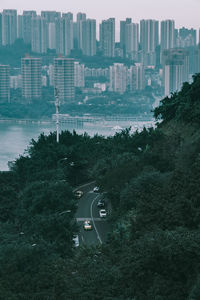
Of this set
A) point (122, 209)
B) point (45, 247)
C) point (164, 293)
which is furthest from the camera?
point (122, 209)

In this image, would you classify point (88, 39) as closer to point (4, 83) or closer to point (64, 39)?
point (64, 39)

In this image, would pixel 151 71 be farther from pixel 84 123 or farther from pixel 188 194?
pixel 188 194

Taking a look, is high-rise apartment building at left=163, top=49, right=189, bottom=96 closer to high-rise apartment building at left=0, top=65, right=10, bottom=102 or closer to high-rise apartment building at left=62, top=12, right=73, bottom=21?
high-rise apartment building at left=0, top=65, right=10, bottom=102

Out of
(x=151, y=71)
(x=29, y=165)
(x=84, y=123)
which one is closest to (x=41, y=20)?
(x=151, y=71)

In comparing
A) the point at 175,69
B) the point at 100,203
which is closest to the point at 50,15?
Answer: the point at 175,69

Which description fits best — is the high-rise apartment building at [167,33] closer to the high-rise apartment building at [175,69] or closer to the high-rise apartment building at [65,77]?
the high-rise apartment building at [175,69]

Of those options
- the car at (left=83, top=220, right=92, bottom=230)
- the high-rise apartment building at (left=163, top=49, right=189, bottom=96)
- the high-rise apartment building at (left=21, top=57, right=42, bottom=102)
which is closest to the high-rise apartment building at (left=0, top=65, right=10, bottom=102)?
the high-rise apartment building at (left=21, top=57, right=42, bottom=102)

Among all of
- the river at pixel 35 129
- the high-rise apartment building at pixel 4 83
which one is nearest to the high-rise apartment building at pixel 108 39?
the high-rise apartment building at pixel 4 83
